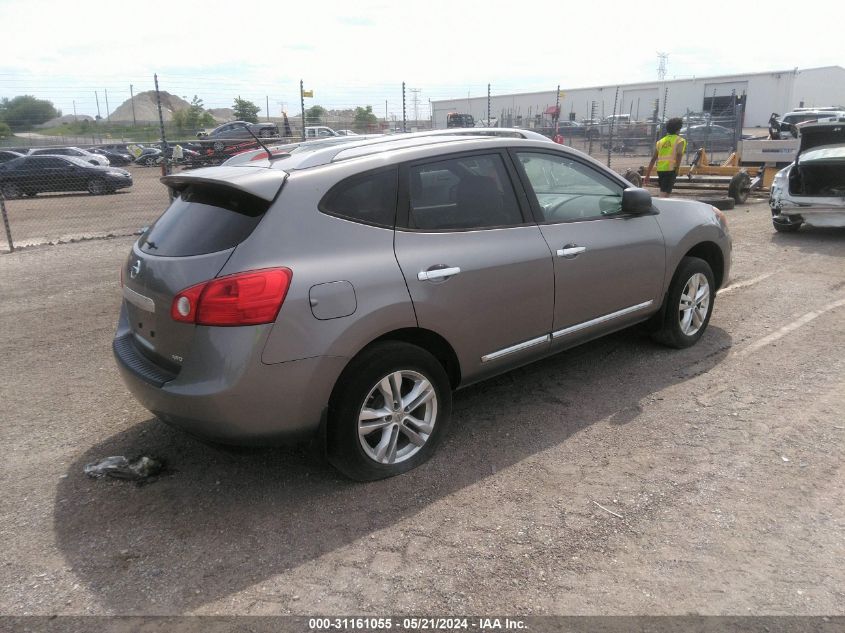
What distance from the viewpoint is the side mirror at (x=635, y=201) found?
4.47m

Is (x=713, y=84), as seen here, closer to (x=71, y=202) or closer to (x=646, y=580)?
(x=71, y=202)

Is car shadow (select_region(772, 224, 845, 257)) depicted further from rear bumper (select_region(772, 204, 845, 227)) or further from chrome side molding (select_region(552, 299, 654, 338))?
chrome side molding (select_region(552, 299, 654, 338))

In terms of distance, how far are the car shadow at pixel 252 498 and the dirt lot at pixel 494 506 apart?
1cm

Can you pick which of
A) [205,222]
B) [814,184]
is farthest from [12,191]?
[814,184]

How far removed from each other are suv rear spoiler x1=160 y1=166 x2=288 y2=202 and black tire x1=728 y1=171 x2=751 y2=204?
12.4 m

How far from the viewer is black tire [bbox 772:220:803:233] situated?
9.93 meters

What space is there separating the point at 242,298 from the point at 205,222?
57 cm

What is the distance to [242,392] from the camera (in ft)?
9.60

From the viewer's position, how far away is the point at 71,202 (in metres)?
18.8

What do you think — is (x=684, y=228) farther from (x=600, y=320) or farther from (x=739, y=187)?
(x=739, y=187)

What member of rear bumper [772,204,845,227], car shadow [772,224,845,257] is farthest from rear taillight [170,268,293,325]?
rear bumper [772,204,845,227]

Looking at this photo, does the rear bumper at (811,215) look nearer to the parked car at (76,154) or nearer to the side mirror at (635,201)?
the side mirror at (635,201)

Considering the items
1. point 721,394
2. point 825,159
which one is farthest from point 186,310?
point 825,159

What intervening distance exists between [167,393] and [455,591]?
157 cm
